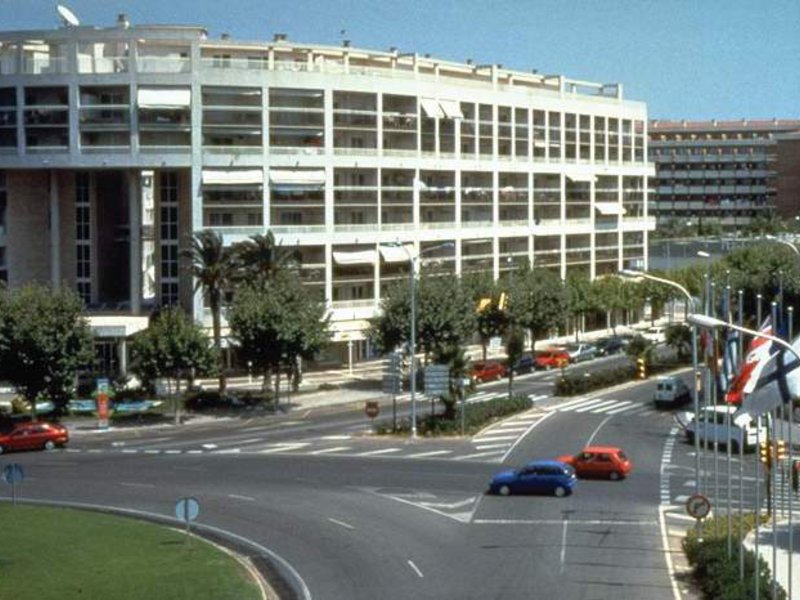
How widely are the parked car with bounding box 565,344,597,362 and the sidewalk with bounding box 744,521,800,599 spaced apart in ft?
159

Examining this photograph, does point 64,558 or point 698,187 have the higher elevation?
point 698,187

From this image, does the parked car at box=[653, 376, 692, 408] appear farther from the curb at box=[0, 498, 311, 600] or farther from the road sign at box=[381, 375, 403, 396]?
the curb at box=[0, 498, 311, 600]

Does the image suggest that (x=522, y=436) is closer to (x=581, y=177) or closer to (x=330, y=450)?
(x=330, y=450)

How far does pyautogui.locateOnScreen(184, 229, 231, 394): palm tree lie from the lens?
2827 inches

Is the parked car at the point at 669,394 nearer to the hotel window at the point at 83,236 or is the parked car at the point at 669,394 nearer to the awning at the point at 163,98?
the awning at the point at 163,98

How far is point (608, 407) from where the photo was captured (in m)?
67.6

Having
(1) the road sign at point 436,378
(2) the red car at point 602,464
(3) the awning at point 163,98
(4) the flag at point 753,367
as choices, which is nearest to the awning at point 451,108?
(3) the awning at point 163,98

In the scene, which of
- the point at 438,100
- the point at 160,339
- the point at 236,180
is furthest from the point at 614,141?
the point at 160,339

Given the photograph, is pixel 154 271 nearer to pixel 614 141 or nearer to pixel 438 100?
pixel 438 100

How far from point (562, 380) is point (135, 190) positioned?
26636 mm

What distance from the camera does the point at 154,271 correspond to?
8562cm

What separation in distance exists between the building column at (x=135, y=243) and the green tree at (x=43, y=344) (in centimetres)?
1934

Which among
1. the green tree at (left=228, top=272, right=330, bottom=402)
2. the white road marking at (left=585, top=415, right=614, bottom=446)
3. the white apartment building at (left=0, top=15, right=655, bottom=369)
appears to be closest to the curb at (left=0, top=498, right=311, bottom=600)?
the white road marking at (left=585, top=415, right=614, bottom=446)

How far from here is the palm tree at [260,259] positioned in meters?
72.4
